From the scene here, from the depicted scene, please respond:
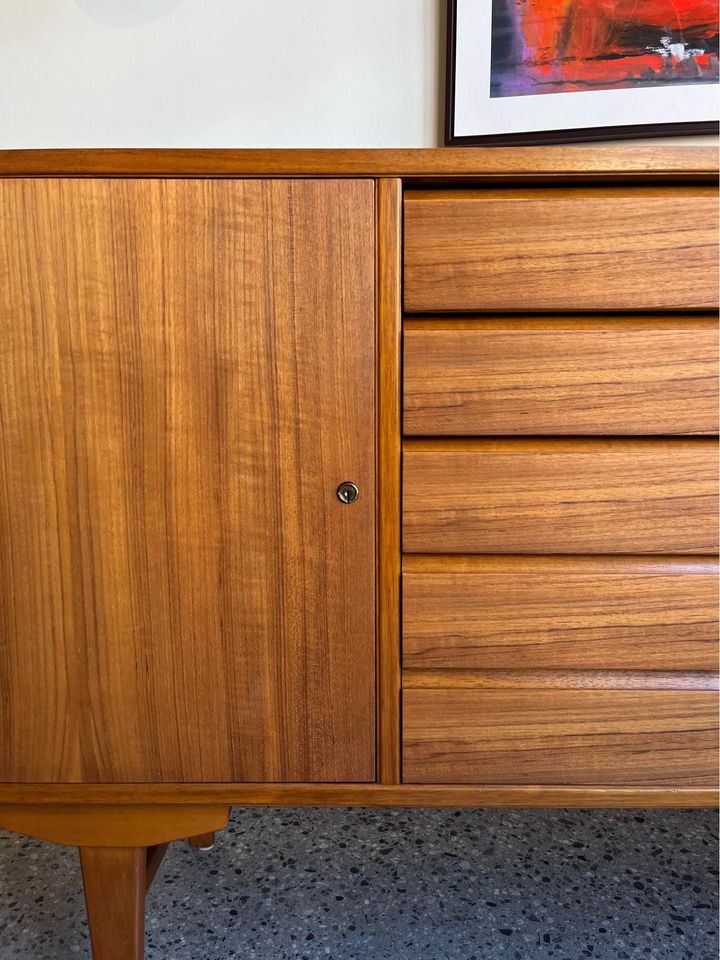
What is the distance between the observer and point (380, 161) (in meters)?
0.70

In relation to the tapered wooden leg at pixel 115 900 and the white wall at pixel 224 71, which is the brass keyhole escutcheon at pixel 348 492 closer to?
the tapered wooden leg at pixel 115 900

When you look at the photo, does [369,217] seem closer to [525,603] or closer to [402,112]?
[525,603]

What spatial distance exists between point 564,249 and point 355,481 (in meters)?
0.29

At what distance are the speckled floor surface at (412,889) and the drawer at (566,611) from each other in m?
0.38

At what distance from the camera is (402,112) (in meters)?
1.13

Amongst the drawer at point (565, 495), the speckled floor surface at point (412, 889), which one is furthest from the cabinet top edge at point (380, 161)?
the speckled floor surface at point (412, 889)

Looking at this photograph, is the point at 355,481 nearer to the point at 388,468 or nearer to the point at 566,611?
the point at 388,468

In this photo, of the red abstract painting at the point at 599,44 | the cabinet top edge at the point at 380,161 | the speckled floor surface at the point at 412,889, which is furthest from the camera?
the red abstract painting at the point at 599,44

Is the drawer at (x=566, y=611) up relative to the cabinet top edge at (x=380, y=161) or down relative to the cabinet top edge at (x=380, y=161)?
down

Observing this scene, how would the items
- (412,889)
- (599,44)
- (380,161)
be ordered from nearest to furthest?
1. (380,161)
2. (412,889)
3. (599,44)

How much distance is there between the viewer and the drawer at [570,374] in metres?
0.71

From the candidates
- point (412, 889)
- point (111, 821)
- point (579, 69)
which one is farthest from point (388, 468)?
point (579, 69)

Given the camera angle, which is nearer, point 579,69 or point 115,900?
point 115,900

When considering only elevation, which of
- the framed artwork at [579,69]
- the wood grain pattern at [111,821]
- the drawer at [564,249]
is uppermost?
the framed artwork at [579,69]
